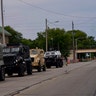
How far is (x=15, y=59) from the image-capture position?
3606 centimetres

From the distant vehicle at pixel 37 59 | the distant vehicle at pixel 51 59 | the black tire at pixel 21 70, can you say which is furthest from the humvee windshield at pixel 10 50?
the distant vehicle at pixel 51 59

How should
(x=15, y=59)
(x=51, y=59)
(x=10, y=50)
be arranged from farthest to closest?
(x=51, y=59)
(x=10, y=50)
(x=15, y=59)

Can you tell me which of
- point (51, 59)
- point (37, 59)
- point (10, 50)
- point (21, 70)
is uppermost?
point (10, 50)

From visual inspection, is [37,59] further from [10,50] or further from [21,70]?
[21,70]

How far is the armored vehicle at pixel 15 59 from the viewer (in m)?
35.9

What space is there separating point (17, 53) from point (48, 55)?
2576 cm

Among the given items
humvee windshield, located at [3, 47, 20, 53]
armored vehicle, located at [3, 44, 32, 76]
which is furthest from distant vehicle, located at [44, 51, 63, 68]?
humvee windshield, located at [3, 47, 20, 53]

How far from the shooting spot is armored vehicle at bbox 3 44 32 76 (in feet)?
118

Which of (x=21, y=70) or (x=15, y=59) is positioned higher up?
(x=15, y=59)

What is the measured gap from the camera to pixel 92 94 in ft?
61.3

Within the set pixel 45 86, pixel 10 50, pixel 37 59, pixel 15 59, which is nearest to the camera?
pixel 45 86

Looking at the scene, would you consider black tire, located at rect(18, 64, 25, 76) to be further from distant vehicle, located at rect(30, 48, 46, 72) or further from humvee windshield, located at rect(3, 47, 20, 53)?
distant vehicle, located at rect(30, 48, 46, 72)

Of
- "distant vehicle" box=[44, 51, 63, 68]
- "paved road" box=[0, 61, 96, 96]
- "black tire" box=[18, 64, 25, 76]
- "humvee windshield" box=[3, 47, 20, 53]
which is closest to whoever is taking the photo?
"paved road" box=[0, 61, 96, 96]

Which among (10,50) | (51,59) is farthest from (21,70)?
(51,59)
